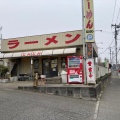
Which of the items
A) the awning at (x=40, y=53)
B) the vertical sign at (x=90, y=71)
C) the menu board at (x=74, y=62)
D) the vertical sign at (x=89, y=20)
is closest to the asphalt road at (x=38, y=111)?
the vertical sign at (x=90, y=71)

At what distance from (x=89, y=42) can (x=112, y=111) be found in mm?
6147

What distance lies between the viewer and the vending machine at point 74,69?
1534 cm

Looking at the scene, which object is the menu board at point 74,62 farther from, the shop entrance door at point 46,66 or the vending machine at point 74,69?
the shop entrance door at point 46,66

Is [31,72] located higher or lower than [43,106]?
higher

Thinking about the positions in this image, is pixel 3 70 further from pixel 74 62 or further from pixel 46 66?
pixel 74 62

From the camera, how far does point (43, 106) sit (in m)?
9.81

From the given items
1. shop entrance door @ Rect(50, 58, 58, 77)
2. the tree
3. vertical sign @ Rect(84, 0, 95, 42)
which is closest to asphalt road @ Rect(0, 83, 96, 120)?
vertical sign @ Rect(84, 0, 95, 42)

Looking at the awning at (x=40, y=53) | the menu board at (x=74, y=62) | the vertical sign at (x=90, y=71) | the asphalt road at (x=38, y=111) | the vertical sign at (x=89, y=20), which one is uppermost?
the vertical sign at (x=89, y=20)

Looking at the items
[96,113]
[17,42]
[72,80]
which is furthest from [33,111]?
[17,42]

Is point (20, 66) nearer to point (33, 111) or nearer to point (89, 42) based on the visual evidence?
point (89, 42)

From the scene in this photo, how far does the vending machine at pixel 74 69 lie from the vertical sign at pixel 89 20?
143 centimetres

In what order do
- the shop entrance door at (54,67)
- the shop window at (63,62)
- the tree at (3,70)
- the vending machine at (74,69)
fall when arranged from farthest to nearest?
1. the shop entrance door at (54,67)
2. the shop window at (63,62)
3. the tree at (3,70)
4. the vending machine at (74,69)

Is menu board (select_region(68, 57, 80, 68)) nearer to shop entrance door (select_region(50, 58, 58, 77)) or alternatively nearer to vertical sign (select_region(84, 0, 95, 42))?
vertical sign (select_region(84, 0, 95, 42))

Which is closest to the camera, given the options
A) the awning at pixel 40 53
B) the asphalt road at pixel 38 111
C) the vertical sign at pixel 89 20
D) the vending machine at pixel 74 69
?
the asphalt road at pixel 38 111
